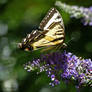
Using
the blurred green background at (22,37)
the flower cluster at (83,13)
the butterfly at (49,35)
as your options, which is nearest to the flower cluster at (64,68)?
the butterfly at (49,35)

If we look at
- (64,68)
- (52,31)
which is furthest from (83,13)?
(64,68)

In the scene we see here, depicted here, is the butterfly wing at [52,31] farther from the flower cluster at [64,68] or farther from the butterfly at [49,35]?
the flower cluster at [64,68]

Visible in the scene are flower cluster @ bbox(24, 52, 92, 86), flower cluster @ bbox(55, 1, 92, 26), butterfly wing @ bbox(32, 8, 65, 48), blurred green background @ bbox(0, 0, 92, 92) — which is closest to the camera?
flower cluster @ bbox(24, 52, 92, 86)

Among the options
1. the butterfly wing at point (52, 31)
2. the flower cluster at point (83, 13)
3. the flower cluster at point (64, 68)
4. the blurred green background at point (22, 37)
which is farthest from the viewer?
the blurred green background at point (22, 37)

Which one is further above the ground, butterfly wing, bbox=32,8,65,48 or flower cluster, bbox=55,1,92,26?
→ flower cluster, bbox=55,1,92,26

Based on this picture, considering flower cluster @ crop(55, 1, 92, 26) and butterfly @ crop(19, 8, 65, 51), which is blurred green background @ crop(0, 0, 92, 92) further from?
butterfly @ crop(19, 8, 65, 51)

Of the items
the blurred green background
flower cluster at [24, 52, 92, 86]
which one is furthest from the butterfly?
the blurred green background

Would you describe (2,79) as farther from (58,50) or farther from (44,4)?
(58,50)
